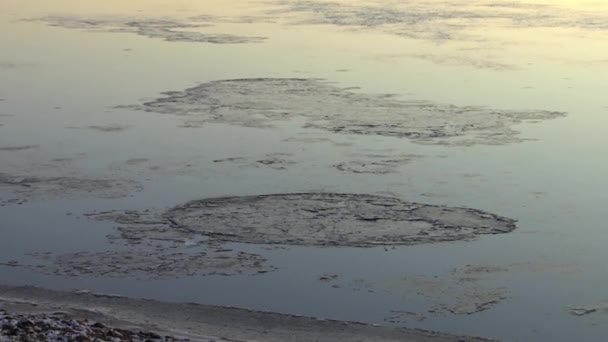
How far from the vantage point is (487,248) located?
6281 millimetres

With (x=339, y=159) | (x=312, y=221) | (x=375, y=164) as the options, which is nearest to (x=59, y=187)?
(x=312, y=221)

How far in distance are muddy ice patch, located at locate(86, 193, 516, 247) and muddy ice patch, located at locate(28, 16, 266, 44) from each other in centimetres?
673

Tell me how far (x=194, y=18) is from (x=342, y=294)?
10892mm

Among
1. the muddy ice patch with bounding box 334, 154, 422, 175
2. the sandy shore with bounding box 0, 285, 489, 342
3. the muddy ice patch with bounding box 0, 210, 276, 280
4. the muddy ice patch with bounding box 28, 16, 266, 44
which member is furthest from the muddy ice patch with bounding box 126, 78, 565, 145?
the sandy shore with bounding box 0, 285, 489, 342

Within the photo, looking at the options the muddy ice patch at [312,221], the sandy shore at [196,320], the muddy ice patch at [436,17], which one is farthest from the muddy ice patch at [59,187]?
the muddy ice patch at [436,17]

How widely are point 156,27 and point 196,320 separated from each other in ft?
33.6

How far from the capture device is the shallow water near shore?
568 centimetres

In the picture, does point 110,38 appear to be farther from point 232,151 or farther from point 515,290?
point 515,290

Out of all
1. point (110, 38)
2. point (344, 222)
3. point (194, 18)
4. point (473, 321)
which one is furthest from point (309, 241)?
point (194, 18)

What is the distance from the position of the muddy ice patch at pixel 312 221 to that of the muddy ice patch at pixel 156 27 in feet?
22.1

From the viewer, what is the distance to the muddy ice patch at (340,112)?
892 centimetres

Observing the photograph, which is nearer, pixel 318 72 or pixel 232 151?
pixel 232 151

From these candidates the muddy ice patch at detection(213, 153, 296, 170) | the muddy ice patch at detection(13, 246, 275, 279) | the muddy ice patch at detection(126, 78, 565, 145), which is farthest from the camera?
the muddy ice patch at detection(126, 78, 565, 145)

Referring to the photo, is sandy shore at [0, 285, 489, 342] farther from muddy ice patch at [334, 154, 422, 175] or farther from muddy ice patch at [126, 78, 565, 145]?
muddy ice patch at [126, 78, 565, 145]
